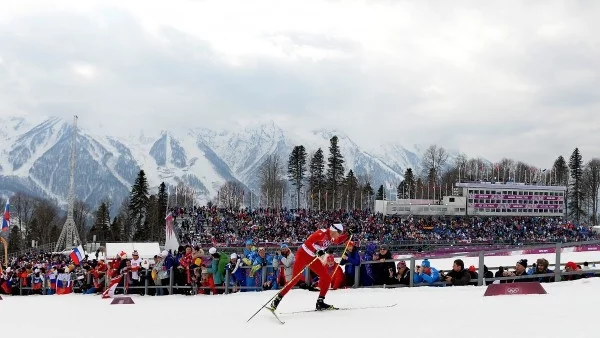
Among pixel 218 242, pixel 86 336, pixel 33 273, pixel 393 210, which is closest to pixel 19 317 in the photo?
pixel 86 336

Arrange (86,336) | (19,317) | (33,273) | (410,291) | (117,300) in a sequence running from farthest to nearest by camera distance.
Result: (33,273), (117,300), (410,291), (19,317), (86,336)

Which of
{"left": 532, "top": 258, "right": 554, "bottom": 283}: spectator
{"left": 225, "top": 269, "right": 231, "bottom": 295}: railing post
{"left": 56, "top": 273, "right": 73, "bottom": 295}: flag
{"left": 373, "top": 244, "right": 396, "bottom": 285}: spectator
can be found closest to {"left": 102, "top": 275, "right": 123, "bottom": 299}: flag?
{"left": 225, "top": 269, "right": 231, "bottom": 295}: railing post

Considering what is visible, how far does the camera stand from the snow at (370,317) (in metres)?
7.81

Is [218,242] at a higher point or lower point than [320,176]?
lower

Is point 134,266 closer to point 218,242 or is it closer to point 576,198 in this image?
point 218,242

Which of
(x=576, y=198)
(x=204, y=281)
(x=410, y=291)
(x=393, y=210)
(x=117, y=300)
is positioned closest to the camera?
(x=410, y=291)

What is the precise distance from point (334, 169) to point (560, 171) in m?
47.1

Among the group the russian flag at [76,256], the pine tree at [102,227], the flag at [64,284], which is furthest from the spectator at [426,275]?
the pine tree at [102,227]

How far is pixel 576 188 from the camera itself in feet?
369

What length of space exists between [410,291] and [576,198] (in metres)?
109

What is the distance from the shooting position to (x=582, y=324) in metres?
7.58

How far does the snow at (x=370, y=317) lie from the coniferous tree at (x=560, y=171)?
116330 millimetres

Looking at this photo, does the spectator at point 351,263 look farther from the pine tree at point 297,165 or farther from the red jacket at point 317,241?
the pine tree at point 297,165

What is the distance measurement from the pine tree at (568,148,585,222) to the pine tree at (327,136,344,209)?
42585mm
